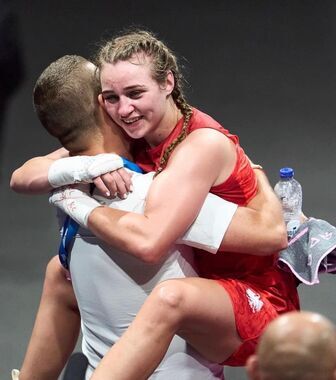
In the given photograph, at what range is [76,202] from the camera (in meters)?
2.53

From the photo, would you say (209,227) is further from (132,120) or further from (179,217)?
(132,120)

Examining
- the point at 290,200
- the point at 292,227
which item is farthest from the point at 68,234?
the point at 290,200

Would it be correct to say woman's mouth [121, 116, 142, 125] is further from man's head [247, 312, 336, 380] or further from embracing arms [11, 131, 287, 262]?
man's head [247, 312, 336, 380]

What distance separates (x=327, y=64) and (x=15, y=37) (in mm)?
1366

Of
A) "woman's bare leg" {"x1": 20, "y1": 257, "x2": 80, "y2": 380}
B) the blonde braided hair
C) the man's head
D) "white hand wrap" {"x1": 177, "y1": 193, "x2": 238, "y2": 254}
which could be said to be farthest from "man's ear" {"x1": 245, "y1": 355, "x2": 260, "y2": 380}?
"woman's bare leg" {"x1": 20, "y1": 257, "x2": 80, "y2": 380}

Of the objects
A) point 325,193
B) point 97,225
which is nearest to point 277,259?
point 97,225

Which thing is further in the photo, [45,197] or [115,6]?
[115,6]

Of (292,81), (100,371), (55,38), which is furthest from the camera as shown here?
(55,38)

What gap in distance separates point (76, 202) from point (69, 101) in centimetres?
25

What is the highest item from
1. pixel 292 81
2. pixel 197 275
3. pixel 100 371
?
pixel 292 81

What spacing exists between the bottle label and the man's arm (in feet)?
1.98

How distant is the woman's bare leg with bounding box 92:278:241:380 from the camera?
2365 millimetres

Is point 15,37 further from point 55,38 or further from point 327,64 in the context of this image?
point 327,64

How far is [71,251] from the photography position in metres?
2.68
